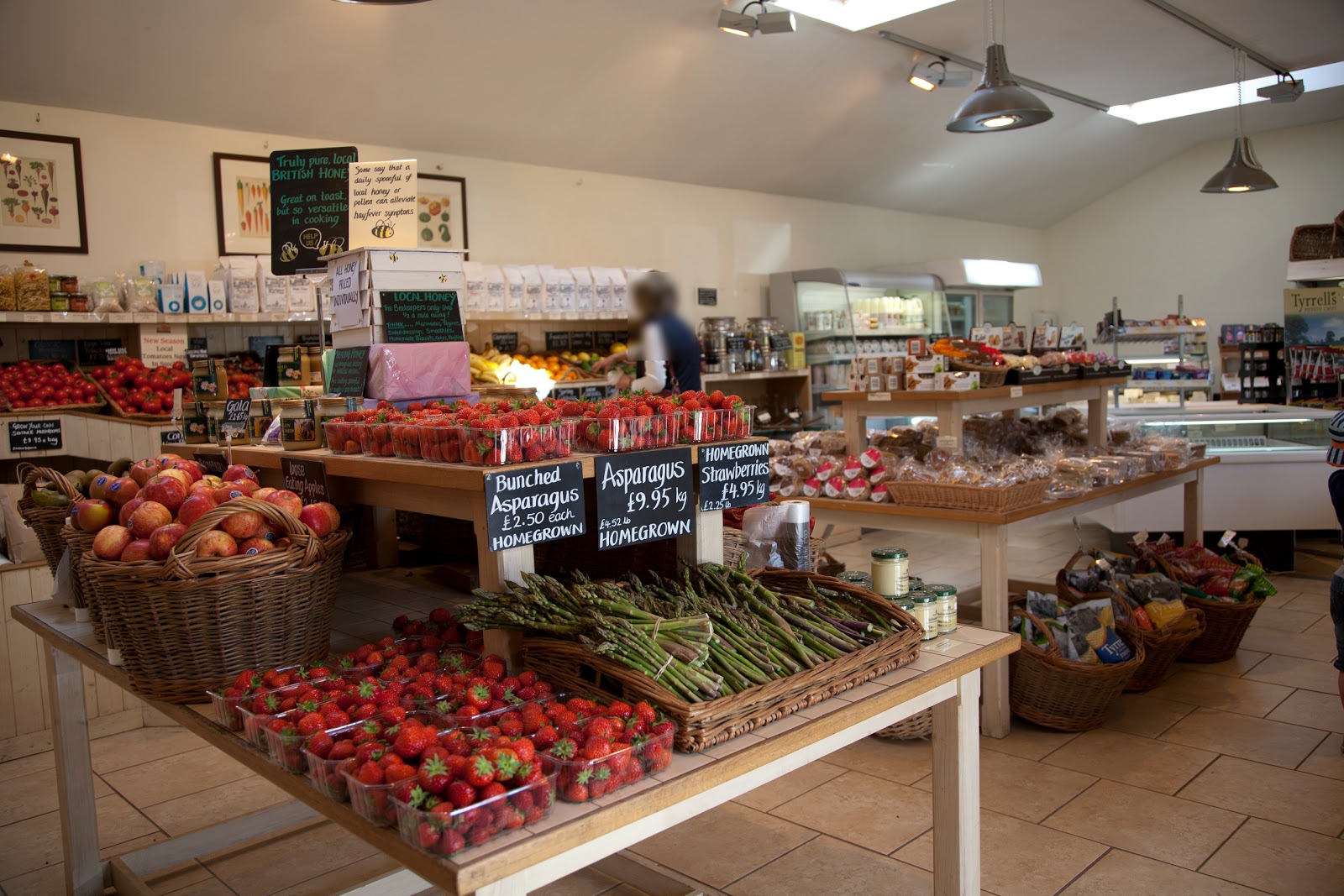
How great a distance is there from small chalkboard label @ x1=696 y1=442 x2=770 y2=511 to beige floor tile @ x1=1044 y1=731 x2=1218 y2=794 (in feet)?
6.42

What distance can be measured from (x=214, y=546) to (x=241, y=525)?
8 centimetres

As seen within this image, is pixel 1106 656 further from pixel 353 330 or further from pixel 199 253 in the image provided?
pixel 199 253

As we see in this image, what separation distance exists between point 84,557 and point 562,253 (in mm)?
5744

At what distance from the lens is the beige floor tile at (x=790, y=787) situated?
329 centimetres

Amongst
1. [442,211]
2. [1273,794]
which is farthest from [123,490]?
[442,211]

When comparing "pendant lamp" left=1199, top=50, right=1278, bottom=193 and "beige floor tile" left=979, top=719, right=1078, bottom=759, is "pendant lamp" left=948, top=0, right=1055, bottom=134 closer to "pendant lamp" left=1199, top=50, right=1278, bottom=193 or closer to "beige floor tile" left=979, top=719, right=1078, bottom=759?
"beige floor tile" left=979, top=719, right=1078, bottom=759

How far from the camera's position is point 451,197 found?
6.79m

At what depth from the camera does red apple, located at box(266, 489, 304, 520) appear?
2080 millimetres

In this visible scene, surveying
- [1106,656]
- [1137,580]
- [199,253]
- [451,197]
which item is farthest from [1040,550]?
[199,253]

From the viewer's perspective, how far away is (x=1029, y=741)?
12.1 feet

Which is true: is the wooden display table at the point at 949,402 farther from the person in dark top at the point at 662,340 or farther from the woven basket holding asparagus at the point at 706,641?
the woven basket holding asparagus at the point at 706,641

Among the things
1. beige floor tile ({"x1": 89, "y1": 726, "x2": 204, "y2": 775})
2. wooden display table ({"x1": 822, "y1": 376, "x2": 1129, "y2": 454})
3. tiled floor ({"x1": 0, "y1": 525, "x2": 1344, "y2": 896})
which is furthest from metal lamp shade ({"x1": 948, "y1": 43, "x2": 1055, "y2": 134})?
beige floor tile ({"x1": 89, "y1": 726, "x2": 204, "y2": 775})

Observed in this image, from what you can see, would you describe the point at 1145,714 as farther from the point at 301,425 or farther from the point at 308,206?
the point at 308,206

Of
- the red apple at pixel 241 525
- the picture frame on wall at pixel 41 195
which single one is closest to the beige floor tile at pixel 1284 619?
the red apple at pixel 241 525
